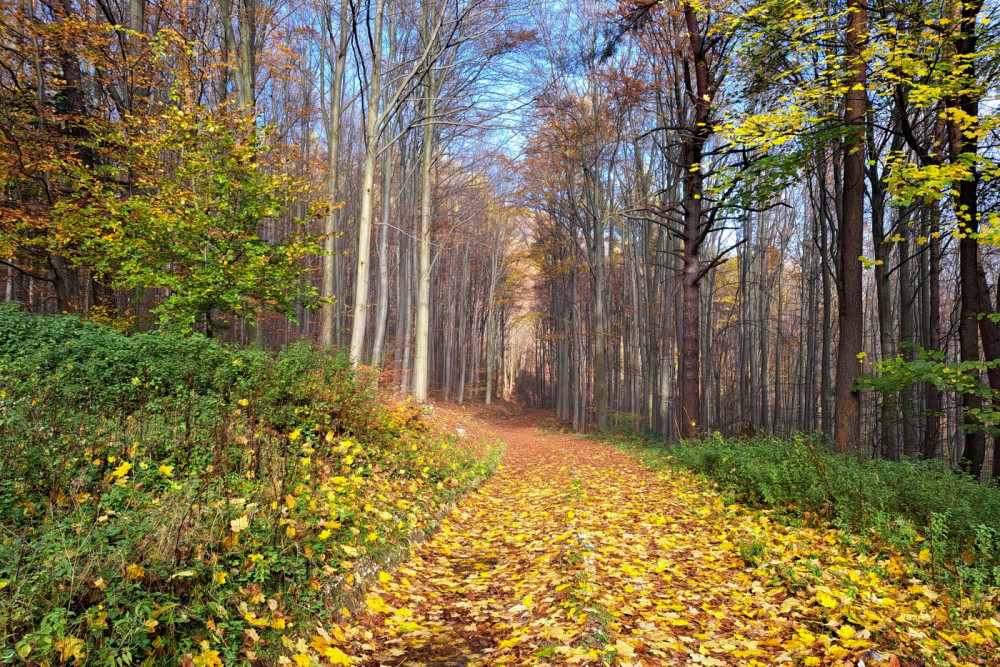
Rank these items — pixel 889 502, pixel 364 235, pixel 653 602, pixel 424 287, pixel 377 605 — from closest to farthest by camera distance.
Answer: pixel 377 605 → pixel 653 602 → pixel 889 502 → pixel 364 235 → pixel 424 287

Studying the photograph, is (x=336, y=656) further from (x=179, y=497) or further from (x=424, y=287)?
(x=424, y=287)

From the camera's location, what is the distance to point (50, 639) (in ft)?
6.95

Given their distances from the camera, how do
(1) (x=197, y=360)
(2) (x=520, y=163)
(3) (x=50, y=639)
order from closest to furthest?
1. (3) (x=50, y=639)
2. (1) (x=197, y=360)
3. (2) (x=520, y=163)

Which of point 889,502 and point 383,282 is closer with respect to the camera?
point 889,502

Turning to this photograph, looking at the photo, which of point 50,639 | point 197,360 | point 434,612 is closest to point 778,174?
point 434,612

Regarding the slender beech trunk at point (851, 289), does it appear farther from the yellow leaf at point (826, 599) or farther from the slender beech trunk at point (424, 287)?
the slender beech trunk at point (424, 287)

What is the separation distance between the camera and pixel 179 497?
354cm

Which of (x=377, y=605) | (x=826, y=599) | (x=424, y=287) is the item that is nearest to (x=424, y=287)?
(x=424, y=287)

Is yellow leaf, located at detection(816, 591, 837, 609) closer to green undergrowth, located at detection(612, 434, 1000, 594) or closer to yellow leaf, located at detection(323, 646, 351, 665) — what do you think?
green undergrowth, located at detection(612, 434, 1000, 594)

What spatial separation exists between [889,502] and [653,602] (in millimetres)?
3427

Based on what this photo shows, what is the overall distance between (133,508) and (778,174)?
10.4 metres

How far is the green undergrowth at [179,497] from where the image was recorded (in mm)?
2488

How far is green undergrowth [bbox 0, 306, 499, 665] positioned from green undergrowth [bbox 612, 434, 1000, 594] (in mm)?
4324

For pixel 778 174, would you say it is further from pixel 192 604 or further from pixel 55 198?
pixel 55 198
